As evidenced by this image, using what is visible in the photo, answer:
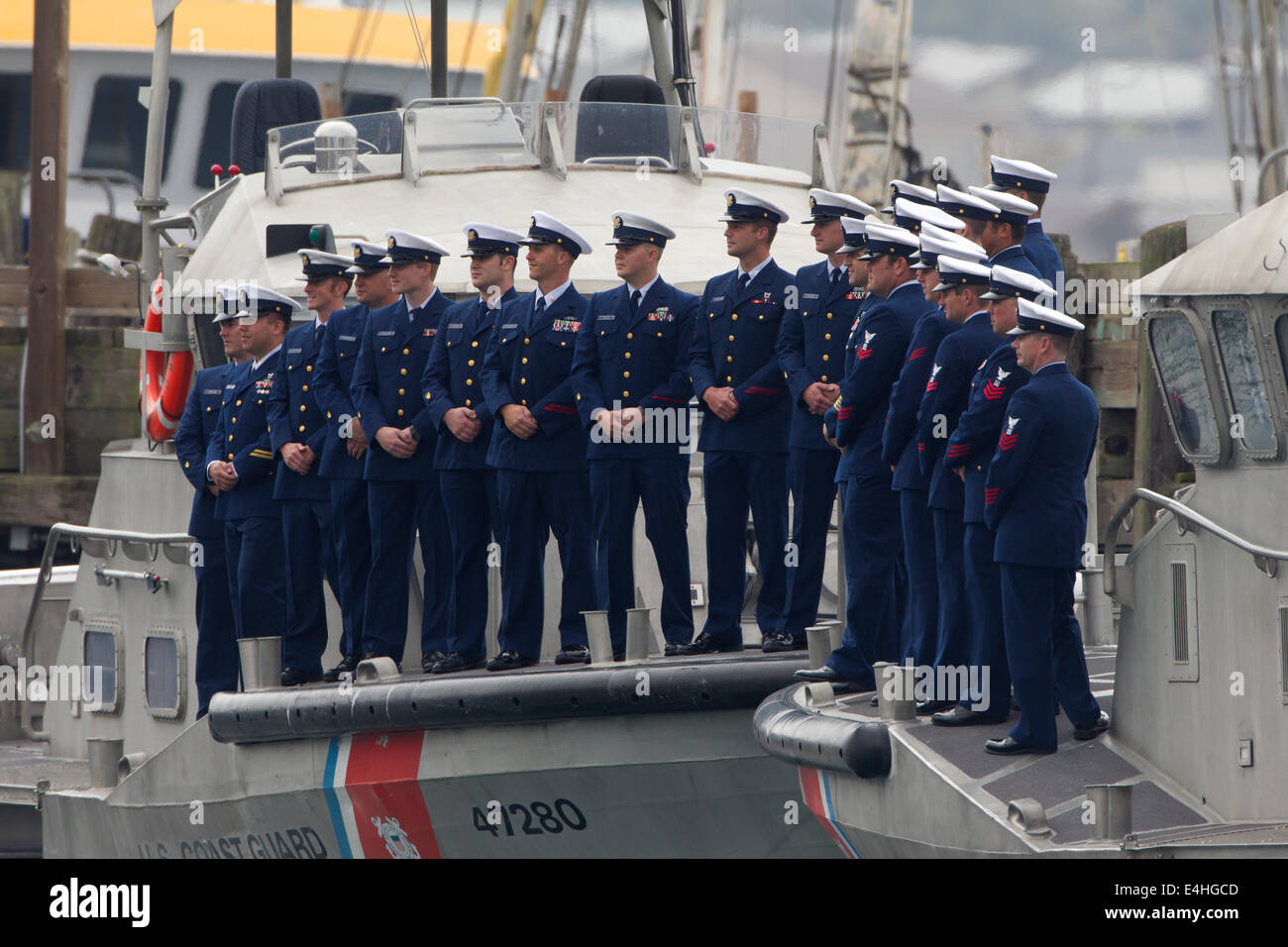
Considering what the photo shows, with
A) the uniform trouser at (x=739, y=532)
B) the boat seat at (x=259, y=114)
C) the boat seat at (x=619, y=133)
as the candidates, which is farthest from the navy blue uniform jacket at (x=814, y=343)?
the boat seat at (x=259, y=114)

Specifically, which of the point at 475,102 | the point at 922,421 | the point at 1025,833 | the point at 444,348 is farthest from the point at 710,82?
the point at 1025,833

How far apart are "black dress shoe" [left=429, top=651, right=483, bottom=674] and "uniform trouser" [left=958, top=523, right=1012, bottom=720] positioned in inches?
97.1

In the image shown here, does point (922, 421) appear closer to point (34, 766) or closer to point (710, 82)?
point (34, 766)

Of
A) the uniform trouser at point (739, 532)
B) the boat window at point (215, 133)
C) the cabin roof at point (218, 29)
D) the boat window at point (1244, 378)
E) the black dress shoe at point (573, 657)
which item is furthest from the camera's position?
the cabin roof at point (218, 29)

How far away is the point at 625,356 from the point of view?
843cm

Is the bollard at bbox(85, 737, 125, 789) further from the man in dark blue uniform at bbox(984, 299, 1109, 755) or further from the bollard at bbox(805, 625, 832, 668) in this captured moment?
the man in dark blue uniform at bbox(984, 299, 1109, 755)

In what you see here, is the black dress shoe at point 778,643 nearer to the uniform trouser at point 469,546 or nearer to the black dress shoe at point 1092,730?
the uniform trouser at point 469,546

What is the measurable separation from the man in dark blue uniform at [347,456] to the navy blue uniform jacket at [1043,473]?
3.35 meters

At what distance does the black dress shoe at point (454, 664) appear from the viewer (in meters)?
8.75

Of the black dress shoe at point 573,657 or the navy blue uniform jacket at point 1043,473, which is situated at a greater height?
the navy blue uniform jacket at point 1043,473

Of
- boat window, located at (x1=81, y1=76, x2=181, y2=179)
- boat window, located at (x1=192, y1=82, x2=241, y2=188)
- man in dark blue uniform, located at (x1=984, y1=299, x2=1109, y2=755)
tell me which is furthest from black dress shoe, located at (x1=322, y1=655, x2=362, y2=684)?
boat window, located at (x1=81, y1=76, x2=181, y2=179)

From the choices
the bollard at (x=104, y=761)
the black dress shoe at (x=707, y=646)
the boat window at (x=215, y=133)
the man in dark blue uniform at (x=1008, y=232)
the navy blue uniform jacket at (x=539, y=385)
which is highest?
the boat window at (x=215, y=133)

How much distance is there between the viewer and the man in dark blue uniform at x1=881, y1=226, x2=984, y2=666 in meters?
7.28
